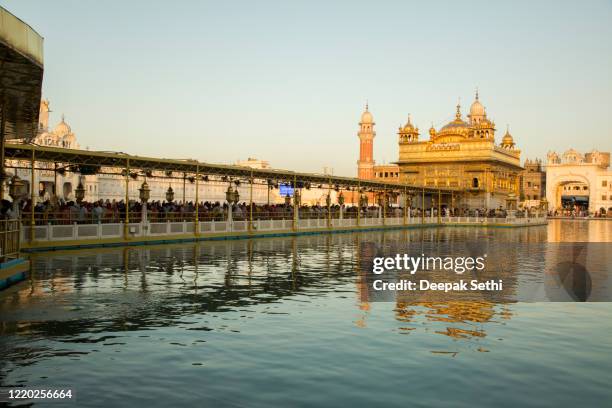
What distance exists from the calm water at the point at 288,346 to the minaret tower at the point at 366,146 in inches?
4107

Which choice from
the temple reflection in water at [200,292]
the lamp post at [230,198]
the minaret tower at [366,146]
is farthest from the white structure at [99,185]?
the temple reflection in water at [200,292]

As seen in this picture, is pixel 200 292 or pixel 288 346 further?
pixel 200 292

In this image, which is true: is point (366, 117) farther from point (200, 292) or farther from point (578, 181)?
point (200, 292)

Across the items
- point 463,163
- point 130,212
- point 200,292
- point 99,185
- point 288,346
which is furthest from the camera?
point 99,185

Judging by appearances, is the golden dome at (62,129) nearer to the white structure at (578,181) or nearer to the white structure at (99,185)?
the white structure at (99,185)

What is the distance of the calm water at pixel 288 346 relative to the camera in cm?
665

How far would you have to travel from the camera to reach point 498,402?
6398 mm

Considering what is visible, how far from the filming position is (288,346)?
859cm

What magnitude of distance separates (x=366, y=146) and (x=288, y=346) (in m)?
112

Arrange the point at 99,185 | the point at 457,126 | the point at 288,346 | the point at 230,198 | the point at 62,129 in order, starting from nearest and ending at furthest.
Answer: the point at 288,346 < the point at 230,198 < the point at 457,126 < the point at 99,185 < the point at 62,129

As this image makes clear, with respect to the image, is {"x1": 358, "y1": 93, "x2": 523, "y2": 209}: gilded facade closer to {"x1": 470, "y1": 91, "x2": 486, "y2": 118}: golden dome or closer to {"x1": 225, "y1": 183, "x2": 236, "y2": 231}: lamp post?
{"x1": 470, "y1": 91, "x2": 486, "y2": 118}: golden dome

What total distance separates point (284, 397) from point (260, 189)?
352ft

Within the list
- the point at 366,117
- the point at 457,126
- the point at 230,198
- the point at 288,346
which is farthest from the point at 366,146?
the point at 288,346

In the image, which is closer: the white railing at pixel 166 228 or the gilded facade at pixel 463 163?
the white railing at pixel 166 228
